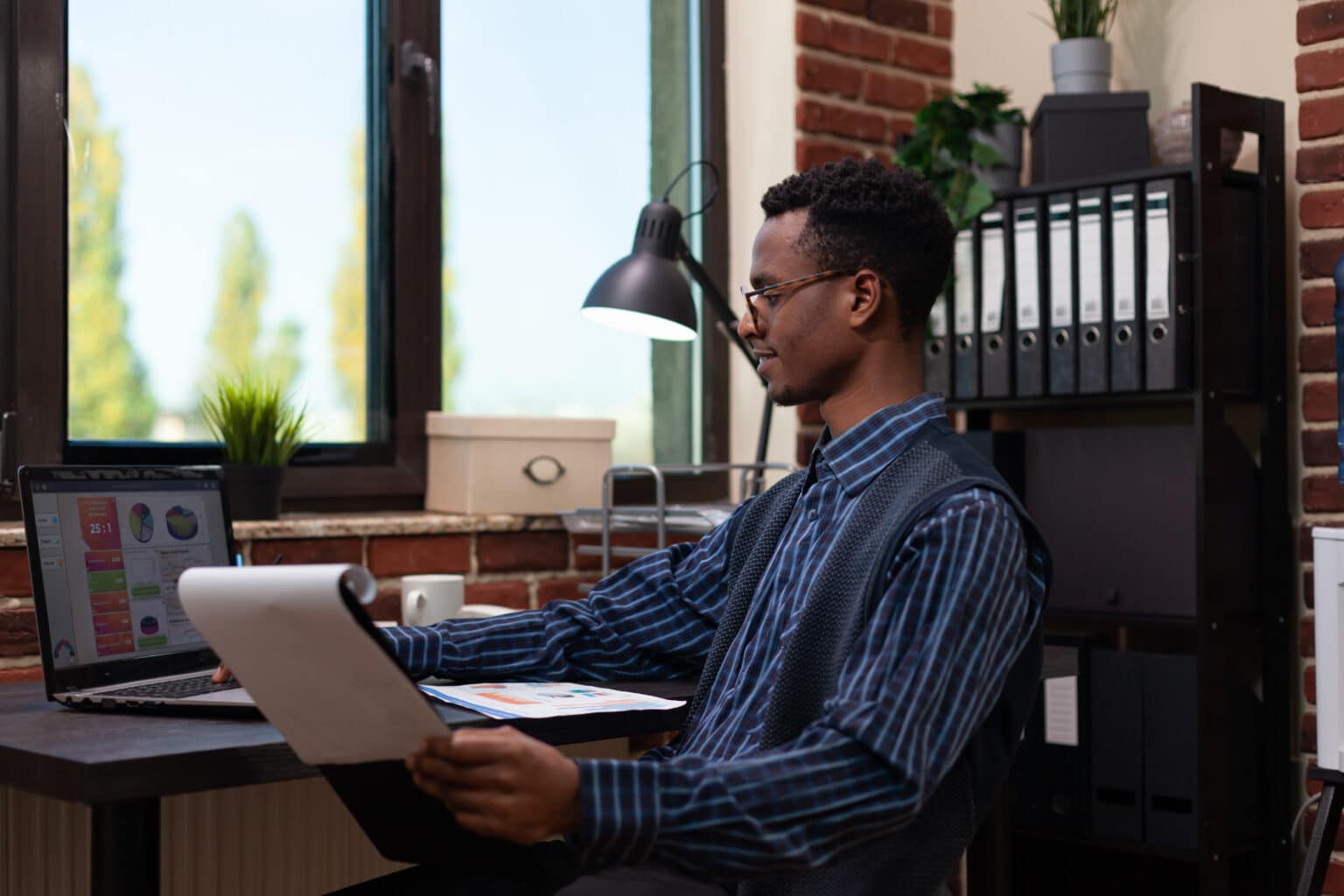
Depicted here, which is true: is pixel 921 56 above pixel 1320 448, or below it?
above

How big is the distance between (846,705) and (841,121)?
1.99 m

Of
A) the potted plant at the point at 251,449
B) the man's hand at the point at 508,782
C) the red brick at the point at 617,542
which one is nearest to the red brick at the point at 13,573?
the potted plant at the point at 251,449

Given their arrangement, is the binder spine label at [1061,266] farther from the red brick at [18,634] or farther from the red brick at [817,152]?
the red brick at [18,634]

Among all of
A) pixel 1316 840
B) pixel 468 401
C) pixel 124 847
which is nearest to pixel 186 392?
pixel 468 401

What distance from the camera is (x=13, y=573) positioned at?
1.89m

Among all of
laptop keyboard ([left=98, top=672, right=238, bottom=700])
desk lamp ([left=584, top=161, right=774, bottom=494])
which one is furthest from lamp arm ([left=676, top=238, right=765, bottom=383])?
laptop keyboard ([left=98, top=672, right=238, bottom=700])

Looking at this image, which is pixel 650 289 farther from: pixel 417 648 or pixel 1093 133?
pixel 1093 133

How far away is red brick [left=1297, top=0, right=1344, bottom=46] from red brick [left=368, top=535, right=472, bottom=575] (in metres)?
1.61

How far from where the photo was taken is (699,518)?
225 centimetres

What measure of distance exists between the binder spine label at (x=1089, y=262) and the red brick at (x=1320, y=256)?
1.10ft

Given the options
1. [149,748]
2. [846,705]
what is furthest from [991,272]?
[149,748]

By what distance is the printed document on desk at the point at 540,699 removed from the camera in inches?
51.0

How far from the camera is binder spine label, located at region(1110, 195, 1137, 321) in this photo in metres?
2.35

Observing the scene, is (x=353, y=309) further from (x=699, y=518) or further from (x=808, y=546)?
(x=808, y=546)
